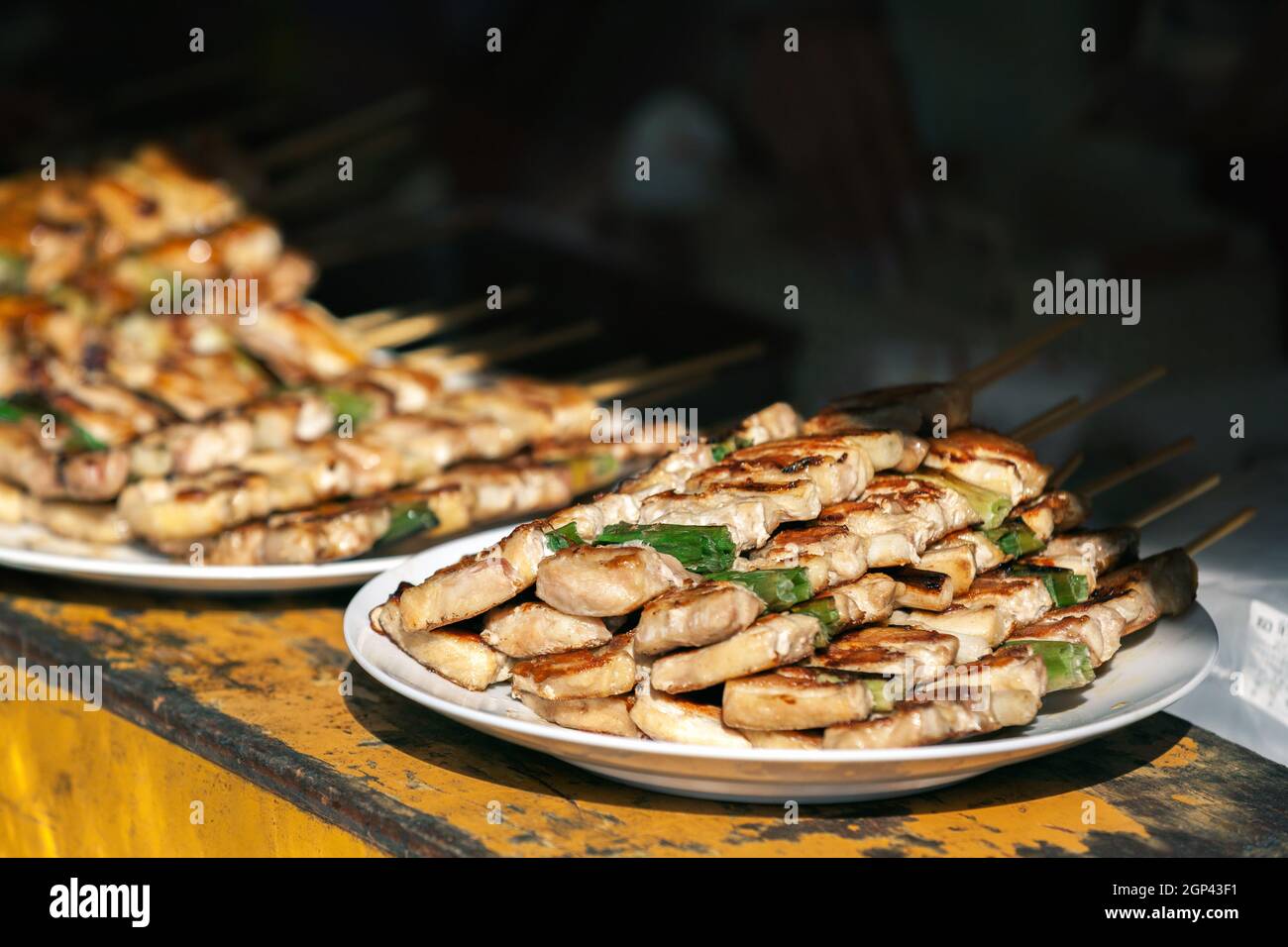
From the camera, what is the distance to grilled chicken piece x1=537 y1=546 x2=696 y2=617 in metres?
2.22

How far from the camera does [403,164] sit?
7562 millimetres

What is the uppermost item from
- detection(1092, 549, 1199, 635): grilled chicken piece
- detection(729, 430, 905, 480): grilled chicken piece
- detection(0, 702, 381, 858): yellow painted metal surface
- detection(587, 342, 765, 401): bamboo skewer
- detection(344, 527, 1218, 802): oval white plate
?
detection(587, 342, 765, 401): bamboo skewer

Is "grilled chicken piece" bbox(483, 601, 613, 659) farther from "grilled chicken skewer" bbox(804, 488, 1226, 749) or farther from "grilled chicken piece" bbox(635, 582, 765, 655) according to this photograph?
"grilled chicken skewer" bbox(804, 488, 1226, 749)

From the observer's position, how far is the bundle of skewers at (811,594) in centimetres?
211

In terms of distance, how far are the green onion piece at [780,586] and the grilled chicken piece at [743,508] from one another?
10 centimetres

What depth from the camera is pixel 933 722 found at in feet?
6.86

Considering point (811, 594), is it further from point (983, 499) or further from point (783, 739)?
point (983, 499)

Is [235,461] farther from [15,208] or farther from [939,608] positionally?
[15,208]

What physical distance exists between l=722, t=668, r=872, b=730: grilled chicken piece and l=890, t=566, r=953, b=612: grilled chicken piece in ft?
0.99

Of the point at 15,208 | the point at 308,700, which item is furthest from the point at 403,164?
the point at 308,700

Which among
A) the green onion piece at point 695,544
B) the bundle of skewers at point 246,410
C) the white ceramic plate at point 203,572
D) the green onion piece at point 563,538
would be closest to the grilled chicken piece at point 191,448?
the bundle of skewers at point 246,410

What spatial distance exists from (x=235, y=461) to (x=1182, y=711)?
2.11 meters

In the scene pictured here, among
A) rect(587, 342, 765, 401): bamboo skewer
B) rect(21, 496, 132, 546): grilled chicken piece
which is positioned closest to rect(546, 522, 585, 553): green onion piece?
rect(21, 496, 132, 546): grilled chicken piece

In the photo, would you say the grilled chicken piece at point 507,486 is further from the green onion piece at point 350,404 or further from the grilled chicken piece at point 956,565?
the grilled chicken piece at point 956,565
